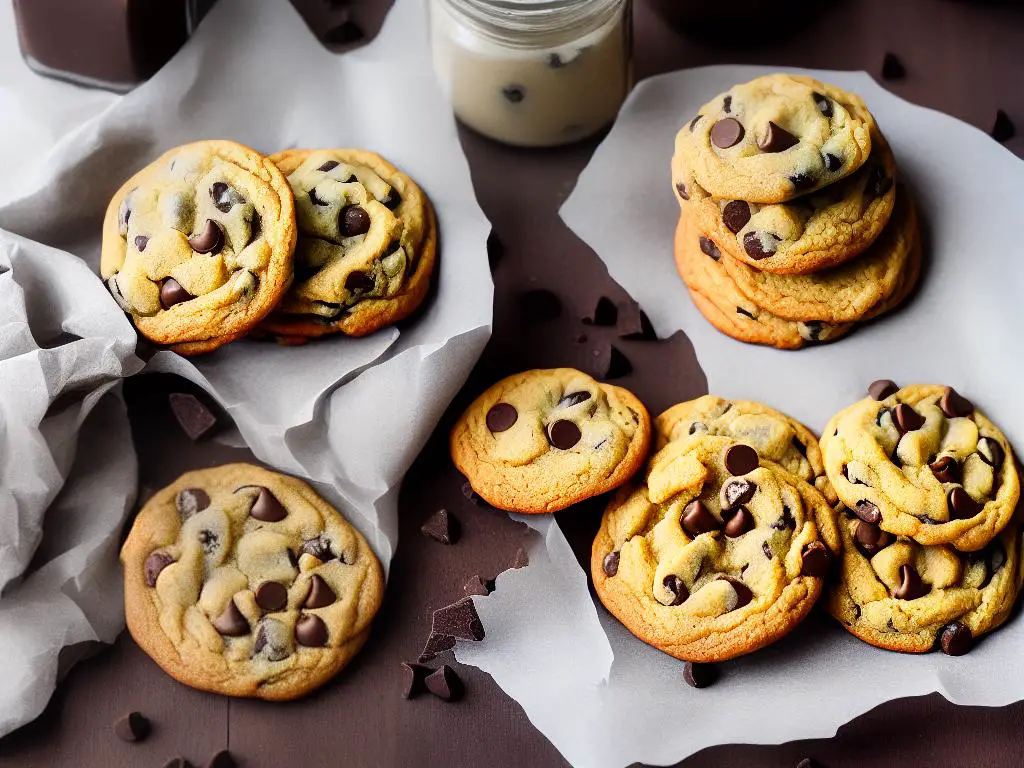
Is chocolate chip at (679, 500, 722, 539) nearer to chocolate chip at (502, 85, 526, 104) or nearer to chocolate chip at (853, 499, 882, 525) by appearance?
chocolate chip at (853, 499, 882, 525)

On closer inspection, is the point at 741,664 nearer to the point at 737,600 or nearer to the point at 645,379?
the point at 737,600

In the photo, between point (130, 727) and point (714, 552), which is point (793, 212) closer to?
point (714, 552)

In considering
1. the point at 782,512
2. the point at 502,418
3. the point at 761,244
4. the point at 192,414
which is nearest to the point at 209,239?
the point at 192,414

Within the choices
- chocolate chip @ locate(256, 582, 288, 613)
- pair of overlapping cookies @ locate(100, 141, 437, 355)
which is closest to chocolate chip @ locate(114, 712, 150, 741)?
chocolate chip @ locate(256, 582, 288, 613)

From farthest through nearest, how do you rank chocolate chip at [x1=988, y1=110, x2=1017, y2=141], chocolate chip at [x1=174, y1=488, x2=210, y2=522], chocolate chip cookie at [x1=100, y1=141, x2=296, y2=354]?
1. chocolate chip at [x1=988, y1=110, x2=1017, y2=141]
2. chocolate chip at [x1=174, y1=488, x2=210, y2=522]
3. chocolate chip cookie at [x1=100, y1=141, x2=296, y2=354]

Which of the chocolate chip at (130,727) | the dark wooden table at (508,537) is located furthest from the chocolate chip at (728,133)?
the chocolate chip at (130,727)

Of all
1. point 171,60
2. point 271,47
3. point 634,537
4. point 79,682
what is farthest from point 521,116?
point 79,682
